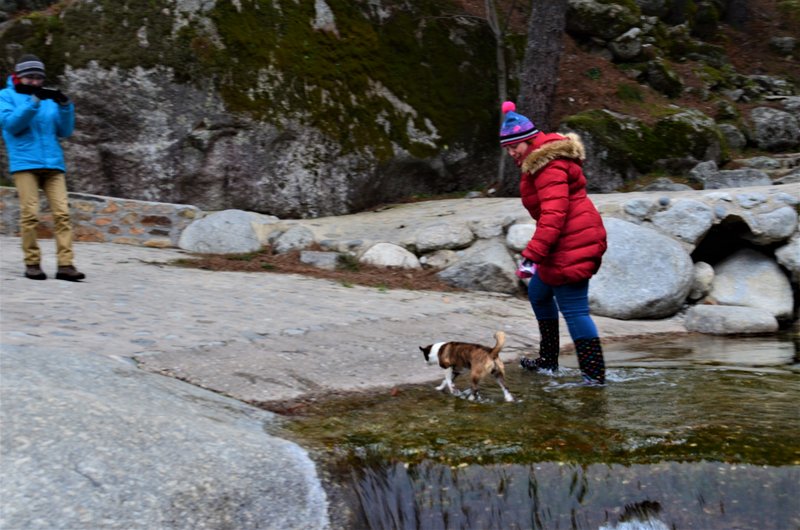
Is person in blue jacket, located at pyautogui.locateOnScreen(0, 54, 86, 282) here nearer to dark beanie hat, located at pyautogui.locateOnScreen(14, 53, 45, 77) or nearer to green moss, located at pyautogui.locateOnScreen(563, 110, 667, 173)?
dark beanie hat, located at pyautogui.locateOnScreen(14, 53, 45, 77)

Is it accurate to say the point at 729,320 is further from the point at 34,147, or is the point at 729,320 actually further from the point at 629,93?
the point at 629,93

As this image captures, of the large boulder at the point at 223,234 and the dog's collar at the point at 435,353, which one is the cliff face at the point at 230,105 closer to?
the large boulder at the point at 223,234

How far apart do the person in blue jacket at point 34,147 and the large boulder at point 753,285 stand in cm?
801

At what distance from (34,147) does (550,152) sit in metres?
5.37

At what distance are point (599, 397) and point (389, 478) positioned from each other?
1.88 meters

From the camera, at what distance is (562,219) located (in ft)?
18.3

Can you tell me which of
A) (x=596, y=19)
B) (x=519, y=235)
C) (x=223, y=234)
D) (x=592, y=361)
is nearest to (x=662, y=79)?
(x=596, y=19)

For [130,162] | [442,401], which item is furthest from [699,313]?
[130,162]

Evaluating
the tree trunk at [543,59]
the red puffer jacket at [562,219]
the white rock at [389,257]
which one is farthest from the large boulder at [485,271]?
the red puffer jacket at [562,219]

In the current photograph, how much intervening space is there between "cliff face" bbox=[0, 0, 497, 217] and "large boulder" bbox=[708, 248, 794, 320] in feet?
19.1

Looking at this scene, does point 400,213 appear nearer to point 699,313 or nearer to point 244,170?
point 244,170

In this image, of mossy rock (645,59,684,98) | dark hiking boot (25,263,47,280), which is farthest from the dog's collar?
mossy rock (645,59,684,98)

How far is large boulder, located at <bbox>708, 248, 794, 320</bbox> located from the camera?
32.5 ft

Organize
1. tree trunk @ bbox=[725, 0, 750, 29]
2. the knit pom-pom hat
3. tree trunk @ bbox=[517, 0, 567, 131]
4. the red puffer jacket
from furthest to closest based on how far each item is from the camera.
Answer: tree trunk @ bbox=[725, 0, 750, 29] → tree trunk @ bbox=[517, 0, 567, 131] → the knit pom-pom hat → the red puffer jacket
